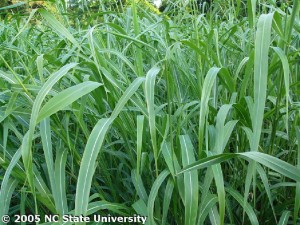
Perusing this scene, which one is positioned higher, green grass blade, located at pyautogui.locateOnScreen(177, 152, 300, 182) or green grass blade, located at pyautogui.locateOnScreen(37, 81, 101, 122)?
green grass blade, located at pyautogui.locateOnScreen(37, 81, 101, 122)

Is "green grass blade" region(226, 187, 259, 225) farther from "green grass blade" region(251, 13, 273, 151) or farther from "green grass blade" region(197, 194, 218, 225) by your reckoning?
"green grass blade" region(251, 13, 273, 151)

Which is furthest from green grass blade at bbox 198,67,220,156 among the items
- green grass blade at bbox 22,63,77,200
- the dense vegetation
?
green grass blade at bbox 22,63,77,200

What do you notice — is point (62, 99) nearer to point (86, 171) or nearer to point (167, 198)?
point (86, 171)

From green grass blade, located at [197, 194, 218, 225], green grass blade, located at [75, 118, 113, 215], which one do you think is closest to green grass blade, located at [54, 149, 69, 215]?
green grass blade, located at [75, 118, 113, 215]

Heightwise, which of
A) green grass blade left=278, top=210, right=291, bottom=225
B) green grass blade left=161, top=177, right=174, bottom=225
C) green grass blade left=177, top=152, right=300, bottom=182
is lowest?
green grass blade left=278, top=210, right=291, bottom=225

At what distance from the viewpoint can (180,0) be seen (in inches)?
55.2

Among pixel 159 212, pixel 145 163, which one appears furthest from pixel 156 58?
pixel 159 212

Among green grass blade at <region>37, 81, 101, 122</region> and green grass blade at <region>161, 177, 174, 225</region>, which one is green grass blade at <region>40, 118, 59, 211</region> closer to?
green grass blade at <region>37, 81, 101, 122</region>

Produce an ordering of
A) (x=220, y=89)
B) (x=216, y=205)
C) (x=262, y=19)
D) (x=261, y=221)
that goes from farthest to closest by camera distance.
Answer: (x=220, y=89), (x=261, y=221), (x=216, y=205), (x=262, y=19)

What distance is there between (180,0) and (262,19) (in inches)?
26.5

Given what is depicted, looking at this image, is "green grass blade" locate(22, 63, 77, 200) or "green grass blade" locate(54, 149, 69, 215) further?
"green grass blade" locate(54, 149, 69, 215)

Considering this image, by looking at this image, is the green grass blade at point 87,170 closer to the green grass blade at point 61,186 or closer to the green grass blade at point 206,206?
the green grass blade at point 61,186

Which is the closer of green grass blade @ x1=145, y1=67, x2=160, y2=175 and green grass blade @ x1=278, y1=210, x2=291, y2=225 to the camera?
green grass blade @ x1=145, y1=67, x2=160, y2=175

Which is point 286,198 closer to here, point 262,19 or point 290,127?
point 290,127
